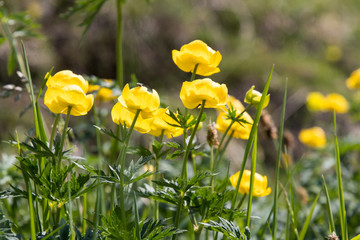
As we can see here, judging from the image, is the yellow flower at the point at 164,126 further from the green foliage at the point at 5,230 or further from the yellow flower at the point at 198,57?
the green foliage at the point at 5,230

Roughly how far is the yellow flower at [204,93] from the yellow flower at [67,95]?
0.13 m

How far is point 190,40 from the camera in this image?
343 cm

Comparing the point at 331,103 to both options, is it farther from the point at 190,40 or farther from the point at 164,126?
the point at 190,40

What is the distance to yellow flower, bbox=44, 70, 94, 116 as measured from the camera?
21.6 inches

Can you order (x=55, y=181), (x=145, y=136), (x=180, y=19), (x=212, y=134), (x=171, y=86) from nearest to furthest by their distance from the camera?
(x=55, y=181) → (x=212, y=134) → (x=145, y=136) → (x=171, y=86) → (x=180, y=19)

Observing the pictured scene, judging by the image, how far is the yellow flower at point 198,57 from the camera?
623 millimetres

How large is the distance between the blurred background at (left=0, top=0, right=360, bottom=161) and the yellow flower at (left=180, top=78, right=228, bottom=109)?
2273 mm

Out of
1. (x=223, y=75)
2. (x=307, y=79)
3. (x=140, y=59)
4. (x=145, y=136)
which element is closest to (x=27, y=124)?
(x=145, y=136)

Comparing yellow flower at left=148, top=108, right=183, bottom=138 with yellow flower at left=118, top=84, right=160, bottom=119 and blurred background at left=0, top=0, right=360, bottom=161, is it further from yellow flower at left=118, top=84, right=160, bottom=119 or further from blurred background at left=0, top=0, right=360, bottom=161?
blurred background at left=0, top=0, right=360, bottom=161

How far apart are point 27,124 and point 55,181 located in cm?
234

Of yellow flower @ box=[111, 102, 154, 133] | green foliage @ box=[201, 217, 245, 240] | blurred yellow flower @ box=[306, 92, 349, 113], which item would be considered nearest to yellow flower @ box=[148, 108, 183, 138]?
yellow flower @ box=[111, 102, 154, 133]

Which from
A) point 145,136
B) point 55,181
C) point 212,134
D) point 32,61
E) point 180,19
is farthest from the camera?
point 180,19

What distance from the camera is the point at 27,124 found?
274 centimetres

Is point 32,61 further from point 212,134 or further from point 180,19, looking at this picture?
point 212,134
